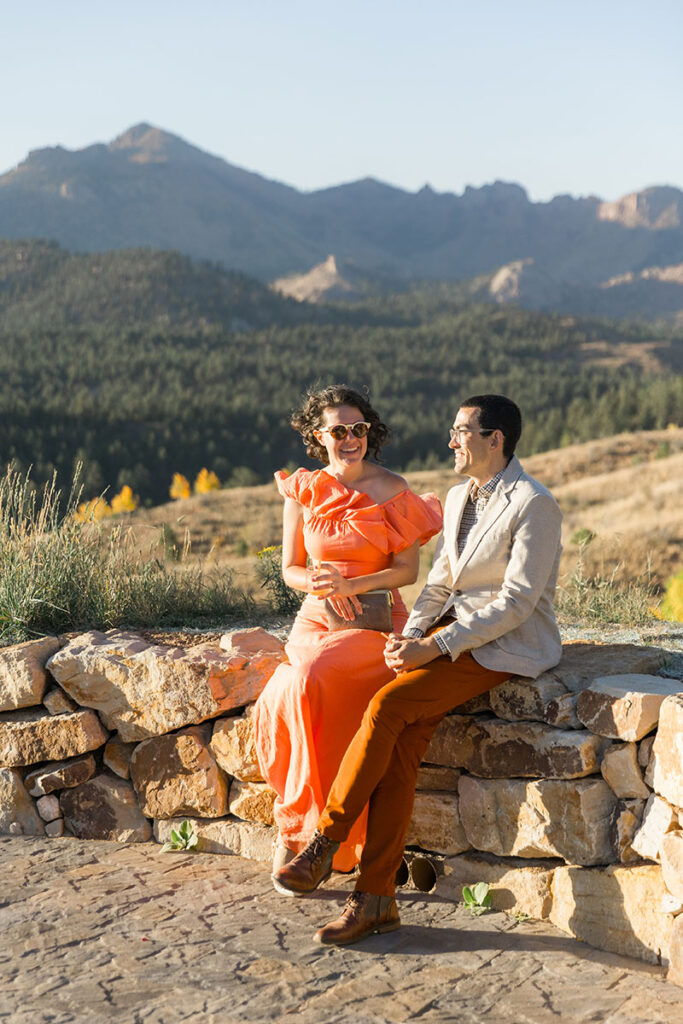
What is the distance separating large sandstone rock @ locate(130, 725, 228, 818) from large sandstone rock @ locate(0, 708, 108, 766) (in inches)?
8.6

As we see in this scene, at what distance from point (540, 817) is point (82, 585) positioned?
2.75 meters

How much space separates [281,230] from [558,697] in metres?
204

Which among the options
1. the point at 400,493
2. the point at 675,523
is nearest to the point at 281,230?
the point at 675,523

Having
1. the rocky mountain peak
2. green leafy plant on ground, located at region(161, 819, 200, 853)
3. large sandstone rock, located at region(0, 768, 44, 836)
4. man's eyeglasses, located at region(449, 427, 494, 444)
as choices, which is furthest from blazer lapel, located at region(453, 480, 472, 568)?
the rocky mountain peak

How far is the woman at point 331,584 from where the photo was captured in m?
3.54

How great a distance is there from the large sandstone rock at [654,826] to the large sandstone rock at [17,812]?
2.58 m

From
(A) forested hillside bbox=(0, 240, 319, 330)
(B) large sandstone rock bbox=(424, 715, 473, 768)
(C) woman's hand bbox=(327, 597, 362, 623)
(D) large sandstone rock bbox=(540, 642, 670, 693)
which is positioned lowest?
(B) large sandstone rock bbox=(424, 715, 473, 768)

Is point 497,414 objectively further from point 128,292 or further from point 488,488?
point 128,292

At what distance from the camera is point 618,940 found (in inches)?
123

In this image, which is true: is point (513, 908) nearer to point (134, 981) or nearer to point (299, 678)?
point (299, 678)

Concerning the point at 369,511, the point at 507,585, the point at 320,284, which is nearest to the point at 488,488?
the point at 507,585

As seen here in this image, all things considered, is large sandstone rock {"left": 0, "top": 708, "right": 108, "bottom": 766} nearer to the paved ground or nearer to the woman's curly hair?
the paved ground

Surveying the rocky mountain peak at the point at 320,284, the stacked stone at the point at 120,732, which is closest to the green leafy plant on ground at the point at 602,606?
the stacked stone at the point at 120,732

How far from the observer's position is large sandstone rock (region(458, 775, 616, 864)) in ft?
10.6
